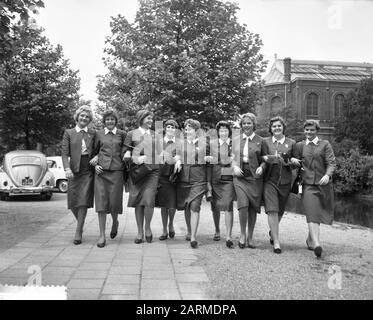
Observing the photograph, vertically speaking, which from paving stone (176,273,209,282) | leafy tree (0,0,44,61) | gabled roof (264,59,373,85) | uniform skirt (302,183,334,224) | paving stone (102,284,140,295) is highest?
gabled roof (264,59,373,85)

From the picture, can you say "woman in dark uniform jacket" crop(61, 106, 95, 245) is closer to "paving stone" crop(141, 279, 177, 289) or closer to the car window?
"paving stone" crop(141, 279, 177, 289)

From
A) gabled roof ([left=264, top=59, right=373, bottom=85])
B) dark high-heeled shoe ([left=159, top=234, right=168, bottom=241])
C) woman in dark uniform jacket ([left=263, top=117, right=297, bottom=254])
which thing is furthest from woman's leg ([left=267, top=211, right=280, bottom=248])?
gabled roof ([left=264, top=59, right=373, bottom=85])

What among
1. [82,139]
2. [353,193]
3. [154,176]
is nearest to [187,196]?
[154,176]

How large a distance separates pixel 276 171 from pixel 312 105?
203 feet

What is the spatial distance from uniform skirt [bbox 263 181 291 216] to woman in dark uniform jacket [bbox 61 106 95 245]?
2.79 m

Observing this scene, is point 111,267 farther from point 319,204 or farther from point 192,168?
point 319,204

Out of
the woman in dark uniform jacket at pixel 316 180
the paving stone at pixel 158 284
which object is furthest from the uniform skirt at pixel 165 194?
the paving stone at pixel 158 284

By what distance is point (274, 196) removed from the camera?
7.11 metres

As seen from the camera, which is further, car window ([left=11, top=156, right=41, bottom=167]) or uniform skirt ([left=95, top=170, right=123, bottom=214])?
car window ([left=11, top=156, right=41, bottom=167])

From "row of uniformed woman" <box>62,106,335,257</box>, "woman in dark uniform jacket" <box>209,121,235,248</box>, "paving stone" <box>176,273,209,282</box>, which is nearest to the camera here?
"paving stone" <box>176,273,209,282</box>

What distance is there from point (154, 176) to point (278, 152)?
6.57ft

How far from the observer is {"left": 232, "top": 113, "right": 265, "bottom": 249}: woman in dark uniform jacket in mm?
7086

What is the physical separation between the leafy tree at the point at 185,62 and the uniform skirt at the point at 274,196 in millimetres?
10724
